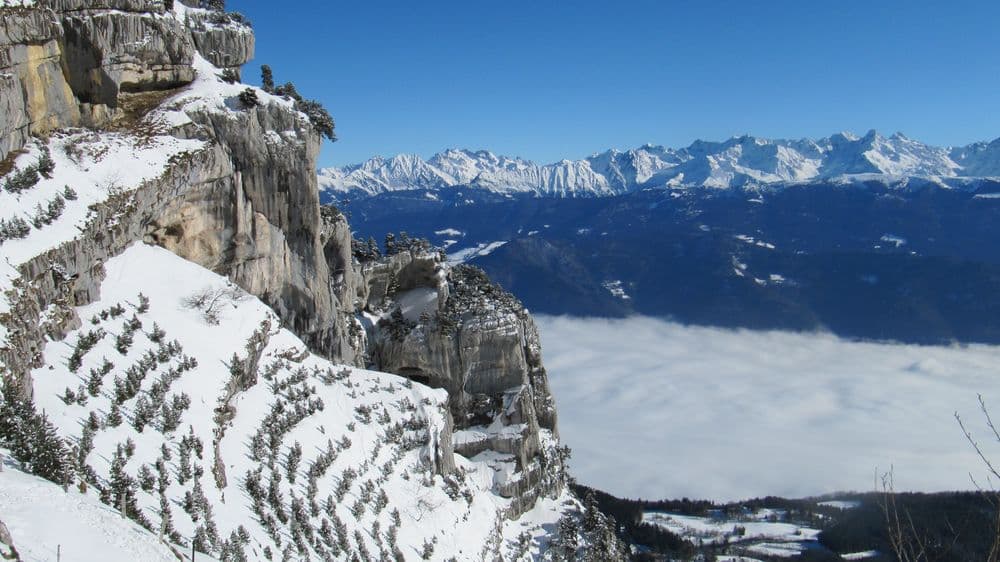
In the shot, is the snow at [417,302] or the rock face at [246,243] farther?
the snow at [417,302]

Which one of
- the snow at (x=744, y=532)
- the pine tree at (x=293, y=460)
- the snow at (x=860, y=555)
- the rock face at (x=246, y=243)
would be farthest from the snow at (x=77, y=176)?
the snow at (x=860, y=555)

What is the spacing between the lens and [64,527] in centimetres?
1800

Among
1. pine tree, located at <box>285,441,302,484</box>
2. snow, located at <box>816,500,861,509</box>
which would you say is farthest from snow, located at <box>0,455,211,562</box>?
snow, located at <box>816,500,861,509</box>

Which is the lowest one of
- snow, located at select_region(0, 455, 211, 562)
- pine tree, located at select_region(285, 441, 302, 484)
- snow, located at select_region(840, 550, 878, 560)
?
snow, located at select_region(840, 550, 878, 560)

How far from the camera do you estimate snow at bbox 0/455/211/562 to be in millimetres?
16844

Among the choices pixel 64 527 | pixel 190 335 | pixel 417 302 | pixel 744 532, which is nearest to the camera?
pixel 64 527

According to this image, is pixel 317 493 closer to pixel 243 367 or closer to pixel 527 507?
pixel 243 367

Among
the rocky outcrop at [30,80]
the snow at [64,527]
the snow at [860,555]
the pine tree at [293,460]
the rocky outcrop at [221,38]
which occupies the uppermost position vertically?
the rocky outcrop at [221,38]

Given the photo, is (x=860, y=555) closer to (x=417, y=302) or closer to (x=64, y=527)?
(x=417, y=302)

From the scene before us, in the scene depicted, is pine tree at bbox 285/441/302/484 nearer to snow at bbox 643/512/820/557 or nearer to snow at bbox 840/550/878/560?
snow at bbox 643/512/820/557

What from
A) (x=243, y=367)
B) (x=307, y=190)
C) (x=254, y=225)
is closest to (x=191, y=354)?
(x=243, y=367)

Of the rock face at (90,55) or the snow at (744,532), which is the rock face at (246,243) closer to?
the rock face at (90,55)

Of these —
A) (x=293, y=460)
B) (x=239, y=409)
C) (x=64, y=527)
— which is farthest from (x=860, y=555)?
(x=64, y=527)

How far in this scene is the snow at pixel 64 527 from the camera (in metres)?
16.8
